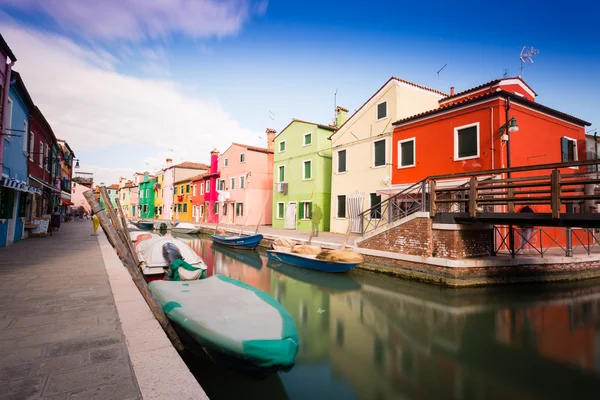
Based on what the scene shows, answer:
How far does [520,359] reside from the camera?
18.3 ft

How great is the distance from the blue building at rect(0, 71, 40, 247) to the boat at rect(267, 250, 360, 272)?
9.50 meters

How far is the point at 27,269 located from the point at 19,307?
3.21 meters

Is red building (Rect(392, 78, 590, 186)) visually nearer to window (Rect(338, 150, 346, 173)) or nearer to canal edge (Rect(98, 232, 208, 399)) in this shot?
window (Rect(338, 150, 346, 173))

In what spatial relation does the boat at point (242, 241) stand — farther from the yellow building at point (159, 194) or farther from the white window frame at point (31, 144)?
the yellow building at point (159, 194)

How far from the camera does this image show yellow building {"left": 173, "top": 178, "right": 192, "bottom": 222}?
3844 centimetres

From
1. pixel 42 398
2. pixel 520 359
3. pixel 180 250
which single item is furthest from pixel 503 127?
pixel 42 398

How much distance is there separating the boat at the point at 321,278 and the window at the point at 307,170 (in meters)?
9.26

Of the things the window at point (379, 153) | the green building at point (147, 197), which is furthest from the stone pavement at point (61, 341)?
the green building at point (147, 197)

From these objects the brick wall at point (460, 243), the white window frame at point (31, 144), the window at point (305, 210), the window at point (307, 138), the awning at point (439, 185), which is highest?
the window at point (307, 138)

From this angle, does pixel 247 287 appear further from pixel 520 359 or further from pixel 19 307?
pixel 520 359

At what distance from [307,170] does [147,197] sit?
127 feet

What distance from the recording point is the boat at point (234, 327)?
3758 millimetres

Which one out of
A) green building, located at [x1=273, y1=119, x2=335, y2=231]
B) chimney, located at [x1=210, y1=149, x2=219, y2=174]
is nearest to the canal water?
green building, located at [x1=273, y1=119, x2=335, y2=231]

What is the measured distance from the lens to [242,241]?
18.2m
